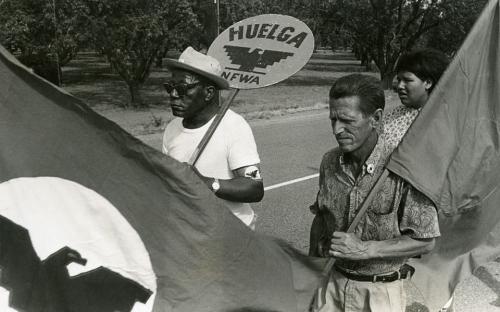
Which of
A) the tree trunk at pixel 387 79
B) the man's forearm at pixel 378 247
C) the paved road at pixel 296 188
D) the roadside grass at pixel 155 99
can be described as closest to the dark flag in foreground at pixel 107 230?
the man's forearm at pixel 378 247

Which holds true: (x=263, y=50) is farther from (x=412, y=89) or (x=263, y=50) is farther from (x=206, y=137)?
(x=412, y=89)

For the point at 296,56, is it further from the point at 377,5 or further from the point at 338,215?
the point at 377,5

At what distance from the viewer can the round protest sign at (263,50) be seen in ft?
10.5

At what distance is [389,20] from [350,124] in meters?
29.7

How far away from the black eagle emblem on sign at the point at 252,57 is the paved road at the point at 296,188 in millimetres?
2134

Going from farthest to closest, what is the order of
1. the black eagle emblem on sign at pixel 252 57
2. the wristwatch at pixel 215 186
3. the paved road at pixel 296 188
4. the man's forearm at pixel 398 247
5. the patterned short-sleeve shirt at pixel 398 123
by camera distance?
1. the paved road at pixel 296 188
2. the patterned short-sleeve shirt at pixel 398 123
3. the black eagle emblem on sign at pixel 252 57
4. the wristwatch at pixel 215 186
5. the man's forearm at pixel 398 247

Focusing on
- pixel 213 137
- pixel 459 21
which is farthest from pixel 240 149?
pixel 459 21

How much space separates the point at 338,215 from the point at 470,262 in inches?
50.5

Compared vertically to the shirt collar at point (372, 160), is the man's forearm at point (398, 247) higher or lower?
lower

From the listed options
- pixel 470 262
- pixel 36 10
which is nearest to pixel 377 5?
pixel 36 10

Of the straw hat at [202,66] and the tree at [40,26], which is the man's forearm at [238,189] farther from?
the tree at [40,26]

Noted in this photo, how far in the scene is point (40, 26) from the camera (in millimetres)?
17875

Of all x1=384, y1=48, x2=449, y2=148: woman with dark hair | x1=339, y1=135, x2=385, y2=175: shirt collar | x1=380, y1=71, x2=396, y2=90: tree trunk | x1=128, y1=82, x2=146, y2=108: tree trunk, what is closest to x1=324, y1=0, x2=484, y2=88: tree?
x1=380, y1=71, x2=396, y2=90: tree trunk

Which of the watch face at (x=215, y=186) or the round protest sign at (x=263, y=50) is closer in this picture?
the watch face at (x=215, y=186)
